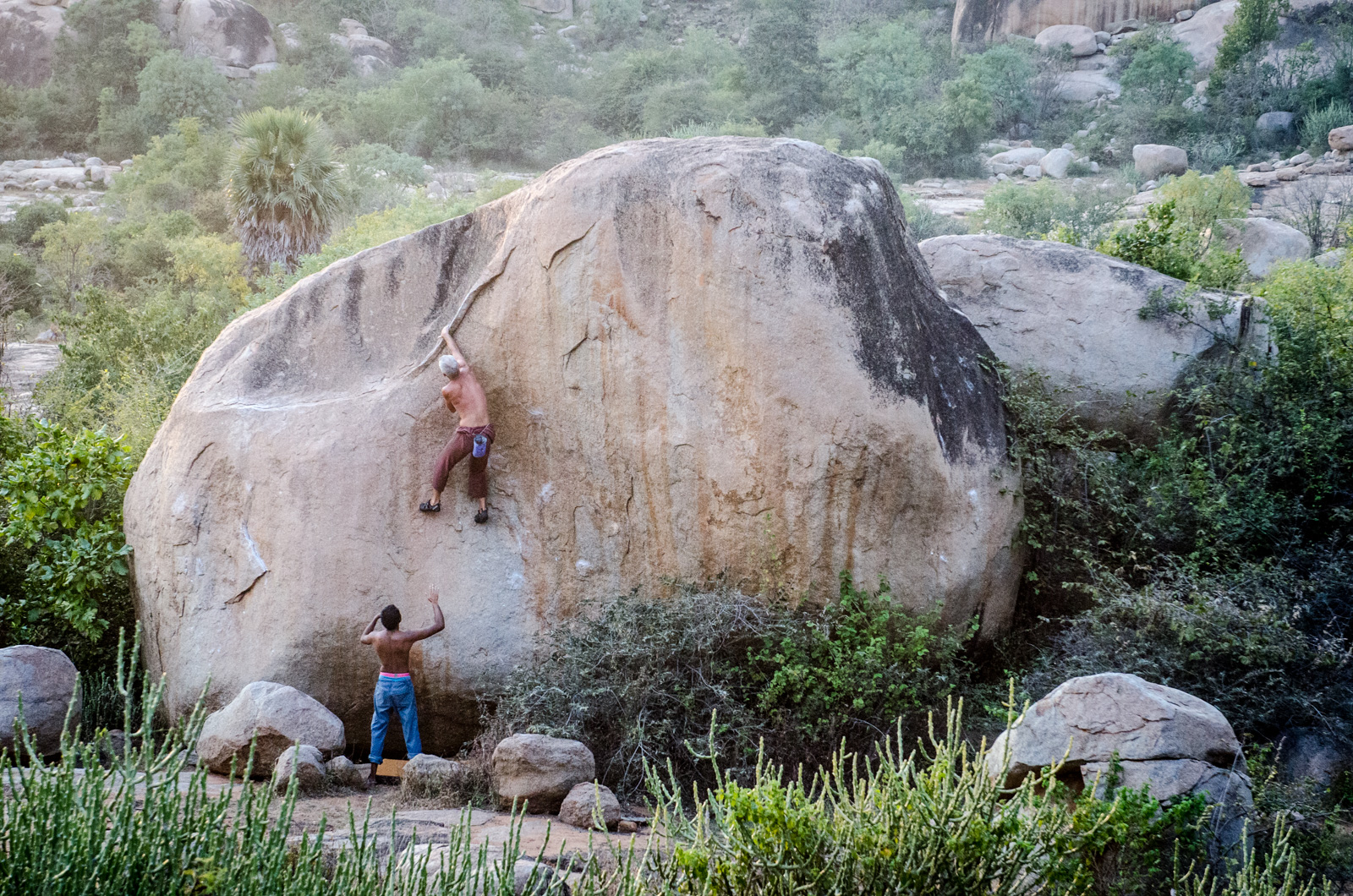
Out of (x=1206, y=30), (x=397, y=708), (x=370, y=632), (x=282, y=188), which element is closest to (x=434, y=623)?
(x=370, y=632)

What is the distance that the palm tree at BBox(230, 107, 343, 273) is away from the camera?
60.7ft

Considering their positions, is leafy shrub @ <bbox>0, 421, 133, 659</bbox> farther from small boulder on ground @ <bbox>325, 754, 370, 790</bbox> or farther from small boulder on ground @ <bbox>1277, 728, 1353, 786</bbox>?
small boulder on ground @ <bbox>1277, 728, 1353, 786</bbox>

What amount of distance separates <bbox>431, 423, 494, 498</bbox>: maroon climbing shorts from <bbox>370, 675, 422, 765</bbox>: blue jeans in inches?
59.6

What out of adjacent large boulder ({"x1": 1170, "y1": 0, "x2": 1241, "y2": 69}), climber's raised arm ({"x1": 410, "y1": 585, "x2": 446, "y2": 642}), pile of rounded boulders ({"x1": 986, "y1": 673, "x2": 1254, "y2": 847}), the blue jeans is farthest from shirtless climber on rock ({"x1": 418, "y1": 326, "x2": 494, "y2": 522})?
adjacent large boulder ({"x1": 1170, "y1": 0, "x2": 1241, "y2": 69})

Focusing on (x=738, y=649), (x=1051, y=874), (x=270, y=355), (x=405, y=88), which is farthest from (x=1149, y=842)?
(x=405, y=88)

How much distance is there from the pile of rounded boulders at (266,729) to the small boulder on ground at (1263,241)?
16.1m

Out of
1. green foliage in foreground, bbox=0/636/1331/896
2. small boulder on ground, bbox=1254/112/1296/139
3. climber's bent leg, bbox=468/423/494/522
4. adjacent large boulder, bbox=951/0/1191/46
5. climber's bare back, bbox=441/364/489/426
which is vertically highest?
adjacent large boulder, bbox=951/0/1191/46

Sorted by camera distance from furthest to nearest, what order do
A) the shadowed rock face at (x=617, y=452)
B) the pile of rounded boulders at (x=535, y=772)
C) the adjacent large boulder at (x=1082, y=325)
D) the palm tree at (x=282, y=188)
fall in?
the palm tree at (x=282, y=188) < the adjacent large boulder at (x=1082, y=325) < the shadowed rock face at (x=617, y=452) < the pile of rounded boulders at (x=535, y=772)

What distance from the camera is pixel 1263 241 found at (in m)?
17.4

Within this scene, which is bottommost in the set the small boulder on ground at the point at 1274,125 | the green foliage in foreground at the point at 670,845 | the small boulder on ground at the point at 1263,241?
the green foliage in foreground at the point at 670,845

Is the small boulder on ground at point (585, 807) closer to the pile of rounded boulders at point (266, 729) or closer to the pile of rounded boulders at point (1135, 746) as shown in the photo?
the pile of rounded boulders at point (266, 729)

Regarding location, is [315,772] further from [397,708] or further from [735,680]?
[735,680]

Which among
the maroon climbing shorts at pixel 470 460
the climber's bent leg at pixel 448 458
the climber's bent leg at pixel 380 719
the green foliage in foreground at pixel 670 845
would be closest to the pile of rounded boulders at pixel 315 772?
the climber's bent leg at pixel 380 719

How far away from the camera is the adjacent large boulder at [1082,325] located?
9.27 m
